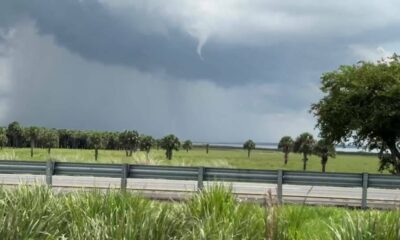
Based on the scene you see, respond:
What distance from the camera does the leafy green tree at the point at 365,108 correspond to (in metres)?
24.7

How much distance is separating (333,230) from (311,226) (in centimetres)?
357

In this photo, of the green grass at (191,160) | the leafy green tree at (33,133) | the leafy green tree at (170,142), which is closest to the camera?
the green grass at (191,160)

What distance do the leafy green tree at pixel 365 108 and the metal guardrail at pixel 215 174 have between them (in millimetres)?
9924

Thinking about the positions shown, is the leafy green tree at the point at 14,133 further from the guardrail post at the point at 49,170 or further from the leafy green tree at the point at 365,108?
the guardrail post at the point at 49,170

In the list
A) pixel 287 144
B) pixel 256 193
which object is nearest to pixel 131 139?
pixel 287 144

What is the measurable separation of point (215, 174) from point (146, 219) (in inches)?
342

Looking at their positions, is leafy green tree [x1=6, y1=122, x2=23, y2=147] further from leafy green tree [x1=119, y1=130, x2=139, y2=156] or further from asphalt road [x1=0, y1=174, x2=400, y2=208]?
asphalt road [x1=0, y1=174, x2=400, y2=208]

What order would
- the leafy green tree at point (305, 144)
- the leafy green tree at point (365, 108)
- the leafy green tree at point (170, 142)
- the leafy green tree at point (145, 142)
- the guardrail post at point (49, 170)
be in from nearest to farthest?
the guardrail post at point (49, 170) < the leafy green tree at point (365, 108) < the leafy green tree at point (305, 144) < the leafy green tree at point (170, 142) < the leafy green tree at point (145, 142)

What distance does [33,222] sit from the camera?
6.96 m

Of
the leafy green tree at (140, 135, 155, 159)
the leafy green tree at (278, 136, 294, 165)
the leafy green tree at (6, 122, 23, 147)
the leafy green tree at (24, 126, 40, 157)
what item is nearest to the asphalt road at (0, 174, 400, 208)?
the leafy green tree at (278, 136, 294, 165)

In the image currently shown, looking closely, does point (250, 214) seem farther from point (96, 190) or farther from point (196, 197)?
point (96, 190)

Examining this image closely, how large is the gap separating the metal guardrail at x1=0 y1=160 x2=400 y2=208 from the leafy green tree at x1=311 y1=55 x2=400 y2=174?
9.92 m

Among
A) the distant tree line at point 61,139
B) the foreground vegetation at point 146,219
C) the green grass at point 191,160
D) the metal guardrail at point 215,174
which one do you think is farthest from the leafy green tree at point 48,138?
the foreground vegetation at point 146,219

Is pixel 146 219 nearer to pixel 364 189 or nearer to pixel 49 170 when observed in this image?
pixel 364 189
